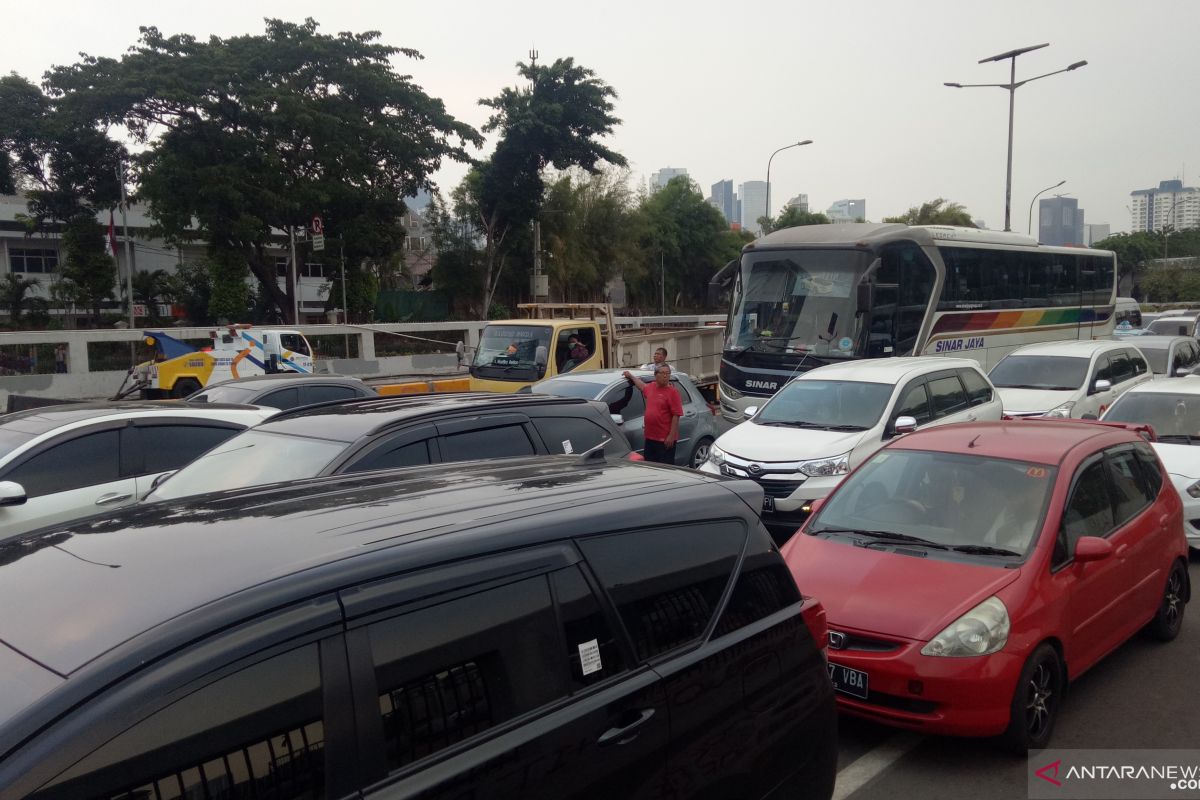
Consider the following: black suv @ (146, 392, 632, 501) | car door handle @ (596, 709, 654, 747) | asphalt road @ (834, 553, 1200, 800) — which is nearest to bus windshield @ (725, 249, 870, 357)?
black suv @ (146, 392, 632, 501)

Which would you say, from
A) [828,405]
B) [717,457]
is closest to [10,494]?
[717,457]

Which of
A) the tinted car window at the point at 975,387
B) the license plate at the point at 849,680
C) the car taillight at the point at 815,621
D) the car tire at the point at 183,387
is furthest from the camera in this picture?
the car tire at the point at 183,387

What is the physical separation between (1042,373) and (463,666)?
559 inches

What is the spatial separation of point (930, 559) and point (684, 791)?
3005mm

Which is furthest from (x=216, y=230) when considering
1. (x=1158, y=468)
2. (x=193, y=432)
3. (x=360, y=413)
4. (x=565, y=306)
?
(x=1158, y=468)

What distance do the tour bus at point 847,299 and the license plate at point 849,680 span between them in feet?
36.6

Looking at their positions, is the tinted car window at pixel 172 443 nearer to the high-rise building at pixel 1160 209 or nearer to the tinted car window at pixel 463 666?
the tinted car window at pixel 463 666

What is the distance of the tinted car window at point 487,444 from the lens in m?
5.97

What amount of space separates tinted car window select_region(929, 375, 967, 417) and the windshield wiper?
5973mm

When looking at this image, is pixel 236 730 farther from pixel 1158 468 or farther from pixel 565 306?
pixel 565 306

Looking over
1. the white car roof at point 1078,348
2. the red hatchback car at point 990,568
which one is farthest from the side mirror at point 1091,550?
the white car roof at point 1078,348

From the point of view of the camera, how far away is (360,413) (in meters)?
6.16

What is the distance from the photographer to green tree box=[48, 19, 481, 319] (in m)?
34.2

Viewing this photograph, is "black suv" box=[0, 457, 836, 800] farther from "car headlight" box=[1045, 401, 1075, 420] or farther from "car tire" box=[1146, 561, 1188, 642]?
"car headlight" box=[1045, 401, 1075, 420]
